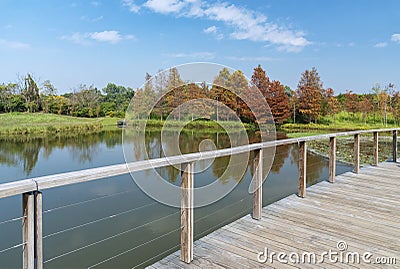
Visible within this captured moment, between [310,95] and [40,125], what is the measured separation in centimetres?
1971

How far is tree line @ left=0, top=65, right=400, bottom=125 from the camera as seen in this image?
2.33 meters

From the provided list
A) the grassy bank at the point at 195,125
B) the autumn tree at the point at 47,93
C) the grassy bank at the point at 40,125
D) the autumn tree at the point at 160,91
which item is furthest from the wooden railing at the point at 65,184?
the autumn tree at the point at 47,93

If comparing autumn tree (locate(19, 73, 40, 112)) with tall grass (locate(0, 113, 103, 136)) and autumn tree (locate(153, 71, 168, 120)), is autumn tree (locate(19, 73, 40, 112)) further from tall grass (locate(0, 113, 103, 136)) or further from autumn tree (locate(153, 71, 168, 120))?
autumn tree (locate(153, 71, 168, 120))

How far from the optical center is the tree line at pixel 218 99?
233 centimetres

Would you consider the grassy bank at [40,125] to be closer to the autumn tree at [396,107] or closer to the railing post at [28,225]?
the railing post at [28,225]

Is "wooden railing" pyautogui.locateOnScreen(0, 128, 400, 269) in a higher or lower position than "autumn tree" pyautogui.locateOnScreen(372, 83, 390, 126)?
lower

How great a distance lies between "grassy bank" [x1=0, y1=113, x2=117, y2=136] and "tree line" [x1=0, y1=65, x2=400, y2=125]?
3.03 metres

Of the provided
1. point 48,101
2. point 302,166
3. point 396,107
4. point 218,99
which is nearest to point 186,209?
point 218,99

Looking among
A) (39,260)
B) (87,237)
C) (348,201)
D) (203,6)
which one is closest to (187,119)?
(39,260)

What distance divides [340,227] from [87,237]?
313cm

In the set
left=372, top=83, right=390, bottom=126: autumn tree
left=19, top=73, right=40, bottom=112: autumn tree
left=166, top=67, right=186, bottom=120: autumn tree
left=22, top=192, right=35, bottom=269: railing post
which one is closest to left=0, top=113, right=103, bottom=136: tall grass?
left=19, top=73, right=40, bottom=112: autumn tree

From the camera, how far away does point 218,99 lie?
105 inches

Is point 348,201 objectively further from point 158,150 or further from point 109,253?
point 109,253

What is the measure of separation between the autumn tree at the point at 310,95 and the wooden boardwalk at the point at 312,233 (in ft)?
65.1
